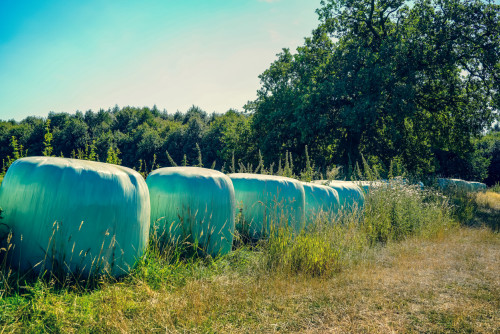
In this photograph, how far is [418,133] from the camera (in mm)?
16531

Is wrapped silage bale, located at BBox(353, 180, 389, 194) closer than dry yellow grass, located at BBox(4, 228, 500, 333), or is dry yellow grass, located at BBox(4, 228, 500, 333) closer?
dry yellow grass, located at BBox(4, 228, 500, 333)

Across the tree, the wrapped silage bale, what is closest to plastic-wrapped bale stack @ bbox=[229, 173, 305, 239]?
the wrapped silage bale

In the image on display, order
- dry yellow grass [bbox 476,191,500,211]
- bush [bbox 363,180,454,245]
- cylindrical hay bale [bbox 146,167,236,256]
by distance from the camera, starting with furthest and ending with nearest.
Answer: dry yellow grass [bbox 476,191,500,211]
bush [bbox 363,180,454,245]
cylindrical hay bale [bbox 146,167,236,256]

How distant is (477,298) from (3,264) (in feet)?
14.7

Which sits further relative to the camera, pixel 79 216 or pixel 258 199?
pixel 258 199

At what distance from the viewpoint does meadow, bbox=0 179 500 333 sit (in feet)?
8.09

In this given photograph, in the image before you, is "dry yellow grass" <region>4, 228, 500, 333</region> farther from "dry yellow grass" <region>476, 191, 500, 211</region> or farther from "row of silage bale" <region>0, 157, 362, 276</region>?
"dry yellow grass" <region>476, 191, 500, 211</region>

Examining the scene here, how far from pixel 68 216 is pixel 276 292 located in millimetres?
2026

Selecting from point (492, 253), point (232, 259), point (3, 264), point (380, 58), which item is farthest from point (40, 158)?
point (380, 58)

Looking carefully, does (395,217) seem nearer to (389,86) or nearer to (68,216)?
(68,216)

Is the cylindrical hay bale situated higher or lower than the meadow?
higher

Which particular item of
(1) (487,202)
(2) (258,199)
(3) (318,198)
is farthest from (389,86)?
(2) (258,199)

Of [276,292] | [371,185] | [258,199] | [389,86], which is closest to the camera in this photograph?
[276,292]

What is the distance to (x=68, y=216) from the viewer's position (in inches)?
113
